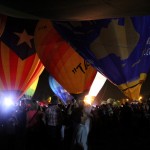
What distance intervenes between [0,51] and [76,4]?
11.6m

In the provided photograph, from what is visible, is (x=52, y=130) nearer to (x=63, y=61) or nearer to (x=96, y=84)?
(x=63, y=61)

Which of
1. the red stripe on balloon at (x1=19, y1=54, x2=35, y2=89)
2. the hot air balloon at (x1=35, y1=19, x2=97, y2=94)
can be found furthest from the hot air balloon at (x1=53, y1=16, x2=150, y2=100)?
the red stripe on balloon at (x1=19, y1=54, x2=35, y2=89)

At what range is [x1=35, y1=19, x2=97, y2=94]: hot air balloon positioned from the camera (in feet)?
39.8

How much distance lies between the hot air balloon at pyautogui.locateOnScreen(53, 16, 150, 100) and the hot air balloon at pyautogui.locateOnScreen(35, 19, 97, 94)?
1.97 metres

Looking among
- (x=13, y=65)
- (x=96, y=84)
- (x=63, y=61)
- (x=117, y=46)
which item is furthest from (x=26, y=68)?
(x=117, y=46)

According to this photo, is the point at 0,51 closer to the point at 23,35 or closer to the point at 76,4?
the point at 23,35

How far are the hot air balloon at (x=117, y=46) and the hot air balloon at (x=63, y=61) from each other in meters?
1.97

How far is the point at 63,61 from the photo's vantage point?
12.4m

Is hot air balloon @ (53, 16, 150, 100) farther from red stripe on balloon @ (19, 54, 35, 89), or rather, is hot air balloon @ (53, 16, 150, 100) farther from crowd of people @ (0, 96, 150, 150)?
red stripe on balloon @ (19, 54, 35, 89)

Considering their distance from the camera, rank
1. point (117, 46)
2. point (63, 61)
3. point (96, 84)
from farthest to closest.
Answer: point (96, 84), point (63, 61), point (117, 46)

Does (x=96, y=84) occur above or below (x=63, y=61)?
below

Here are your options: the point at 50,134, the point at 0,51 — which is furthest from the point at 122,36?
the point at 0,51

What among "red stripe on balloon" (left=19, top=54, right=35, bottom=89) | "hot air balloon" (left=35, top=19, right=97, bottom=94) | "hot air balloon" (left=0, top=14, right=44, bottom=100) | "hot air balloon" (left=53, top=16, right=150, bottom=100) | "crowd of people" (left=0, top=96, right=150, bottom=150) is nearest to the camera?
"crowd of people" (left=0, top=96, right=150, bottom=150)

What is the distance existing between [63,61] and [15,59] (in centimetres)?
218
